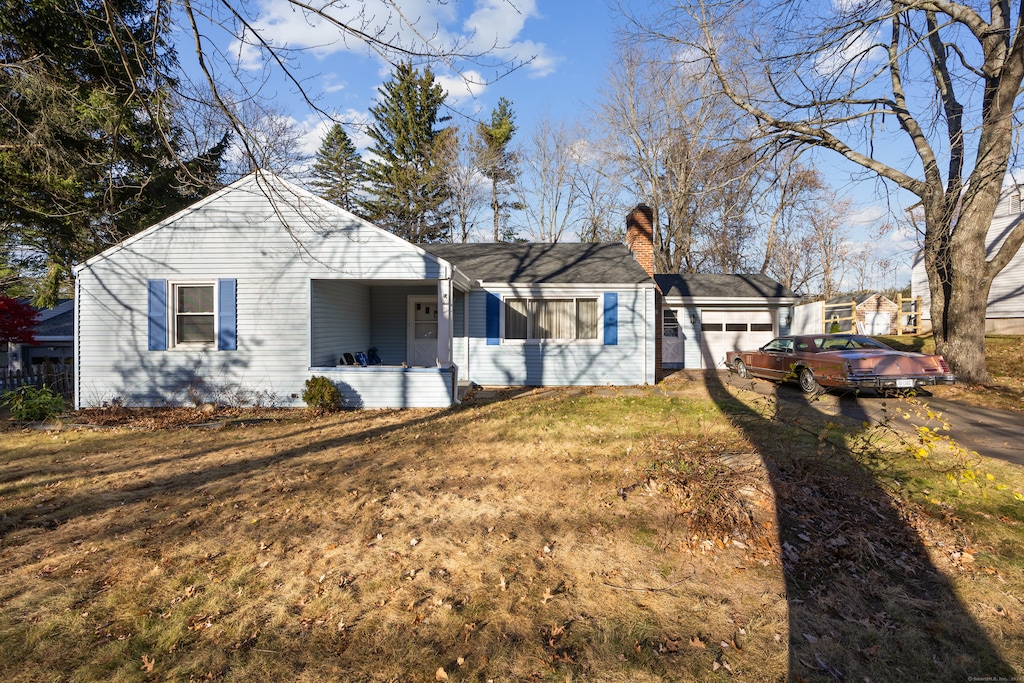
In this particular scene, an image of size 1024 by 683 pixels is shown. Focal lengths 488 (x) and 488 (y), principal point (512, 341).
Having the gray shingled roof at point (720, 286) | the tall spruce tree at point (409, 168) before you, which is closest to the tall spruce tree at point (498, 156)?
the tall spruce tree at point (409, 168)

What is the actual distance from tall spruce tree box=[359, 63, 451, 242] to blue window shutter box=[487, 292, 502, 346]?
17336 mm

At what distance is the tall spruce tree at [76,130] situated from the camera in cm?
542

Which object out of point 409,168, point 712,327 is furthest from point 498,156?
point 712,327

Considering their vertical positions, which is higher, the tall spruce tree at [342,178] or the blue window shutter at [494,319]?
the tall spruce tree at [342,178]

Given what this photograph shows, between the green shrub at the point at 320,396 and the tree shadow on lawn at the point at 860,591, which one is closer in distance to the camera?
the tree shadow on lawn at the point at 860,591

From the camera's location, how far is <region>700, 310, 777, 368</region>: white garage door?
16.0 m

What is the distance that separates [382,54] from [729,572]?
17.3 feet

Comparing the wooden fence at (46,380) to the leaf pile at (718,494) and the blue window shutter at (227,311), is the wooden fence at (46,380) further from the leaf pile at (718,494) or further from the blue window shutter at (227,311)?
the leaf pile at (718,494)

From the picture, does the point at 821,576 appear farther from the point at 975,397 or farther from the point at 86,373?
the point at 86,373

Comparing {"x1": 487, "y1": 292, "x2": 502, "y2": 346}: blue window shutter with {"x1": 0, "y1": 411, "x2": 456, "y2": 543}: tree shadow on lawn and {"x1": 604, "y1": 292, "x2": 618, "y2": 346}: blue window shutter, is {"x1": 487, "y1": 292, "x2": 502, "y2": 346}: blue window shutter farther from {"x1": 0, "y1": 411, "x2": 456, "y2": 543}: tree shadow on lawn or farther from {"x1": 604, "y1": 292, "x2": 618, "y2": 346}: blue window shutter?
{"x1": 0, "y1": 411, "x2": 456, "y2": 543}: tree shadow on lawn

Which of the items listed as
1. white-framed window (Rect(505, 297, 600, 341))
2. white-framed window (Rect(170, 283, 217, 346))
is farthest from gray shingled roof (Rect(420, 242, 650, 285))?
white-framed window (Rect(170, 283, 217, 346))

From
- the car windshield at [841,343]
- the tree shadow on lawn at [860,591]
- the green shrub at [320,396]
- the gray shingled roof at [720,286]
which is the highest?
the gray shingled roof at [720,286]

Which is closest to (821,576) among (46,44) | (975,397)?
(975,397)

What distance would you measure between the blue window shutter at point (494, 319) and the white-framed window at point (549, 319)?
0.21 meters
